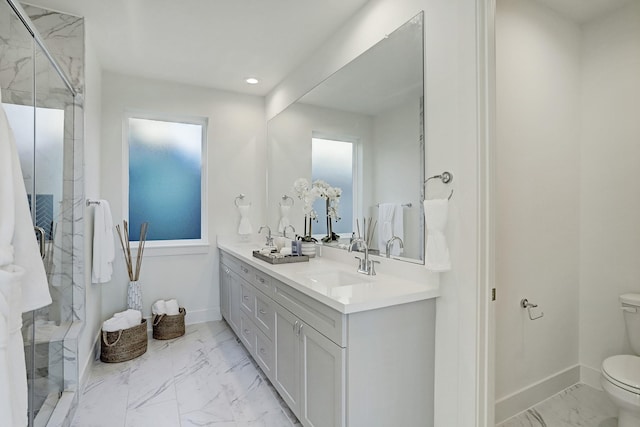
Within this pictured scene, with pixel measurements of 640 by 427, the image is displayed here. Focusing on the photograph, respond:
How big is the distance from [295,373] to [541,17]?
277 centimetres

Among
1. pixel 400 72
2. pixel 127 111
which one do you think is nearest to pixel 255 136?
pixel 127 111

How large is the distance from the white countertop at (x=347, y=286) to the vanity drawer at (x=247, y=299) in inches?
9.8

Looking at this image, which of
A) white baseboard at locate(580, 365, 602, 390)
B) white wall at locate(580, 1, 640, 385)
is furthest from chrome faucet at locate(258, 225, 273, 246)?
white baseboard at locate(580, 365, 602, 390)

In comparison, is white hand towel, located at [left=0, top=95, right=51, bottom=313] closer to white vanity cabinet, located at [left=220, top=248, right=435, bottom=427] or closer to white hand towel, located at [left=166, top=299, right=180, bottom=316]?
white vanity cabinet, located at [left=220, top=248, right=435, bottom=427]

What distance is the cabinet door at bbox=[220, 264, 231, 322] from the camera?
3.47 meters

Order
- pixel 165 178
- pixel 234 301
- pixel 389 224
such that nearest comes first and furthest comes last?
pixel 389 224 < pixel 234 301 < pixel 165 178

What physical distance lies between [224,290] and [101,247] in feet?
4.25

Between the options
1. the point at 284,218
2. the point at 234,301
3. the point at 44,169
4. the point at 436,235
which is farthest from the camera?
the point at 284,218

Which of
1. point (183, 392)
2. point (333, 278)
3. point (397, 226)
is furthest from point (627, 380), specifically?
point (183, 392)

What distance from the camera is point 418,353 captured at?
1.69m

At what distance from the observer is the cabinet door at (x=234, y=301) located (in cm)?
306

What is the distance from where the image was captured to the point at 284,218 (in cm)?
350

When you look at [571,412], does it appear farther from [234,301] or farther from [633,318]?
[234,301]

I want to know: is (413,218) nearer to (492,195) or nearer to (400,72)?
(492,195)
